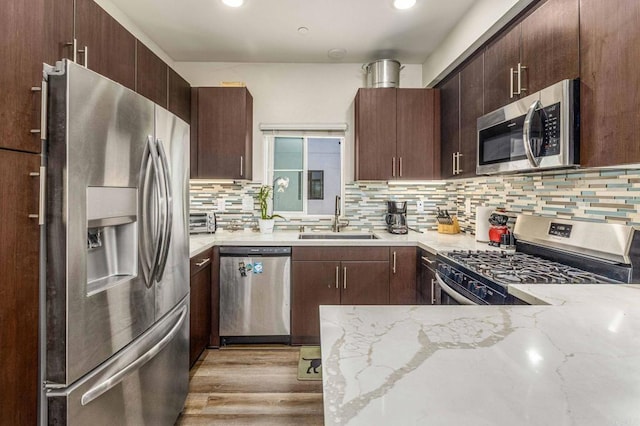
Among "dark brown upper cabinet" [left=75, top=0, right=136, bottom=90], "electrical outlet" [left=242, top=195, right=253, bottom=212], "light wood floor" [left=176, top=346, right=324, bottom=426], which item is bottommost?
"light wood floor" [left=176, top=346, right=324, bottom=426]

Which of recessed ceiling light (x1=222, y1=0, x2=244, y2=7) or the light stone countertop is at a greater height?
recessed ceiling light (x1=222, y1=0, x2=244, y2=7)

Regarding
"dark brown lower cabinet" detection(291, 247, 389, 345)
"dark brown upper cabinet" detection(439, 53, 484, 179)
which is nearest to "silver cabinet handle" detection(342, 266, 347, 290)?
"dark brown lower cabinet" detection(291, 247, 389, 345)

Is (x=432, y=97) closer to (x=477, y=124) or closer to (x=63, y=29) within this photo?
(x=477, y=124)

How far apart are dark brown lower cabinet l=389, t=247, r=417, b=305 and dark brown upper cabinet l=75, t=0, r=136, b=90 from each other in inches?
85.4

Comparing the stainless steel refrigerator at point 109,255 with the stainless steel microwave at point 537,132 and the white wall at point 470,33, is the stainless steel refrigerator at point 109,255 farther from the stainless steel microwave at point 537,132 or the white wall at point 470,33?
the white wall at point 470,33

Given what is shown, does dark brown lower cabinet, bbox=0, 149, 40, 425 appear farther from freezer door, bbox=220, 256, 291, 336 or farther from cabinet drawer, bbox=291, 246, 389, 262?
cabinet drawer, bbox=291, 246, 389, 262

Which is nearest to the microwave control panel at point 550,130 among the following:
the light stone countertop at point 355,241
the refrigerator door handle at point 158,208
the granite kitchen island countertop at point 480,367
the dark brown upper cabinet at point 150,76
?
the granite kitchen island countertop at point 480,367

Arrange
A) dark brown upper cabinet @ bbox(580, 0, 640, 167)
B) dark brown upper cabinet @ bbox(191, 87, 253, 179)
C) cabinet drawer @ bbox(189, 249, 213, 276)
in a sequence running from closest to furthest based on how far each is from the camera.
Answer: dark brown upper cabinet @ bbox(580, 0, 640, 167)
cabinet drawer @ bbox(189, 249, 213, 276)
dark brown upper cabinet @ bbox(191, 87, 253, 179)

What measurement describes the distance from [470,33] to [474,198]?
4.29ft

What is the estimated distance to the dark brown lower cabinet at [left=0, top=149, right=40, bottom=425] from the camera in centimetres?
97

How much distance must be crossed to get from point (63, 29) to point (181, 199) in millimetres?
826

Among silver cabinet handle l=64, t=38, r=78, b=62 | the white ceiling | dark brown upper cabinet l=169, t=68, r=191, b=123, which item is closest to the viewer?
silver cabinet handle l=64, t=38, r=78, b=62

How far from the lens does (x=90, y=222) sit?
3.74ft

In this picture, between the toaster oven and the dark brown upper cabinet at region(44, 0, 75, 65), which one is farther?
the toaster oven
